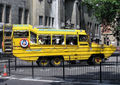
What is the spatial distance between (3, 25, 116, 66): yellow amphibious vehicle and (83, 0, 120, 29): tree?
6.60 metres

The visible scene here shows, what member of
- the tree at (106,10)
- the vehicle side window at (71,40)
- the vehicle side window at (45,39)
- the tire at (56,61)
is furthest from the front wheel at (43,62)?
the tree at (106,10)

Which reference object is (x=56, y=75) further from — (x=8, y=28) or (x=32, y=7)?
(x=32, y=7)

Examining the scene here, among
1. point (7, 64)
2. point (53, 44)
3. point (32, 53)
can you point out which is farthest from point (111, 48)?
point (7, 64)

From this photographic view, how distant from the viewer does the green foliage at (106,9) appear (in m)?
10.2

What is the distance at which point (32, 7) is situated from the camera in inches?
1233

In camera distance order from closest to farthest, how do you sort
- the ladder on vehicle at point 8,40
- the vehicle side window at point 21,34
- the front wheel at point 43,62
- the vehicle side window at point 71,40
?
the front wheel at point 43,62
the vehicle side window at point 21,34
the vehicle side window at point 71,40
the ladder on vehicle at point 8,40

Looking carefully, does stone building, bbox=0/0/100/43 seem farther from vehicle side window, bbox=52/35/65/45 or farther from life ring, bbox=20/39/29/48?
life ring, bbox=20/39/29/48

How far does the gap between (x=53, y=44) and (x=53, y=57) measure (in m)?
1.02

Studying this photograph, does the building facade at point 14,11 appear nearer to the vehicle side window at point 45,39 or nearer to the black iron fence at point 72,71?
the vehicle side window at point 45,39

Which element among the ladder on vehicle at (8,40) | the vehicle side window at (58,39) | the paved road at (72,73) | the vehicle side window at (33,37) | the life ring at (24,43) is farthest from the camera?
the ladder on vehicle at (8,40)

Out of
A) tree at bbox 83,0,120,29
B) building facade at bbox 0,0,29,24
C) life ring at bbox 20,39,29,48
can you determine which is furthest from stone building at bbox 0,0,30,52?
tree at bbox 83,0,120,29

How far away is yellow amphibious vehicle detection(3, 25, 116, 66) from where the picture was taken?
17688 mm

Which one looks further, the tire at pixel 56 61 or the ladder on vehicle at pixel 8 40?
the ladder on vehicle at pixel 8 40

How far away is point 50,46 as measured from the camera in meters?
18.2
